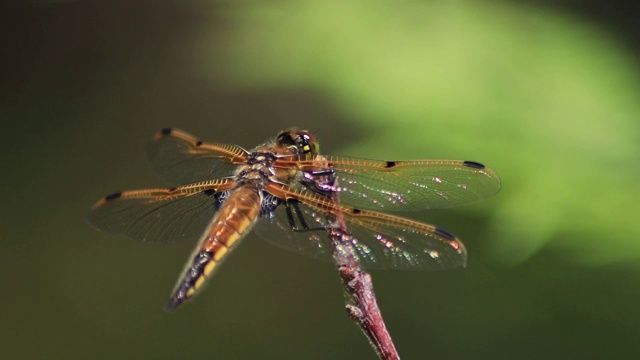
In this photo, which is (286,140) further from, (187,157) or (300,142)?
(187,157)

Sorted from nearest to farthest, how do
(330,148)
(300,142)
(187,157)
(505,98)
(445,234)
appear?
(445,234)
(300,142)
(187,157)
(505,98)
(330,148)

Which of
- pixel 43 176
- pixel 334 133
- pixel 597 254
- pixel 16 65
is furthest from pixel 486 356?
pixel 16 65

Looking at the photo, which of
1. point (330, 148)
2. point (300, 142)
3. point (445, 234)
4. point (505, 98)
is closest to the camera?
point (445, 234)

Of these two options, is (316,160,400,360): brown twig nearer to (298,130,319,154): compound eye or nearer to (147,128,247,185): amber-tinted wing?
(298,130,319,154): compound eye

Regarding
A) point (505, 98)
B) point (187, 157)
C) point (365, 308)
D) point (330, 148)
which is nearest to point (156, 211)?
point (187, 157)

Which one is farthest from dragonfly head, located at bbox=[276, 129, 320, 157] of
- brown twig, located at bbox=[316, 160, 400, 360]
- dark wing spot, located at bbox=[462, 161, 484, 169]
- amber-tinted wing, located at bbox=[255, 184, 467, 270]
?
brown twig, located at bbox=[316, 160, 400, 360]

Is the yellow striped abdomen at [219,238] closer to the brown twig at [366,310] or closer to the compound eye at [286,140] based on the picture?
the compound eye at [286,140]

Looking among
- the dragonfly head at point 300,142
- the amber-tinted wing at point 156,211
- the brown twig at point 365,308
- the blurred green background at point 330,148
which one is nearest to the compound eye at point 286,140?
the dragonfly head at point 300,142

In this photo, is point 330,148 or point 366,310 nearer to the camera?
point 366,310
